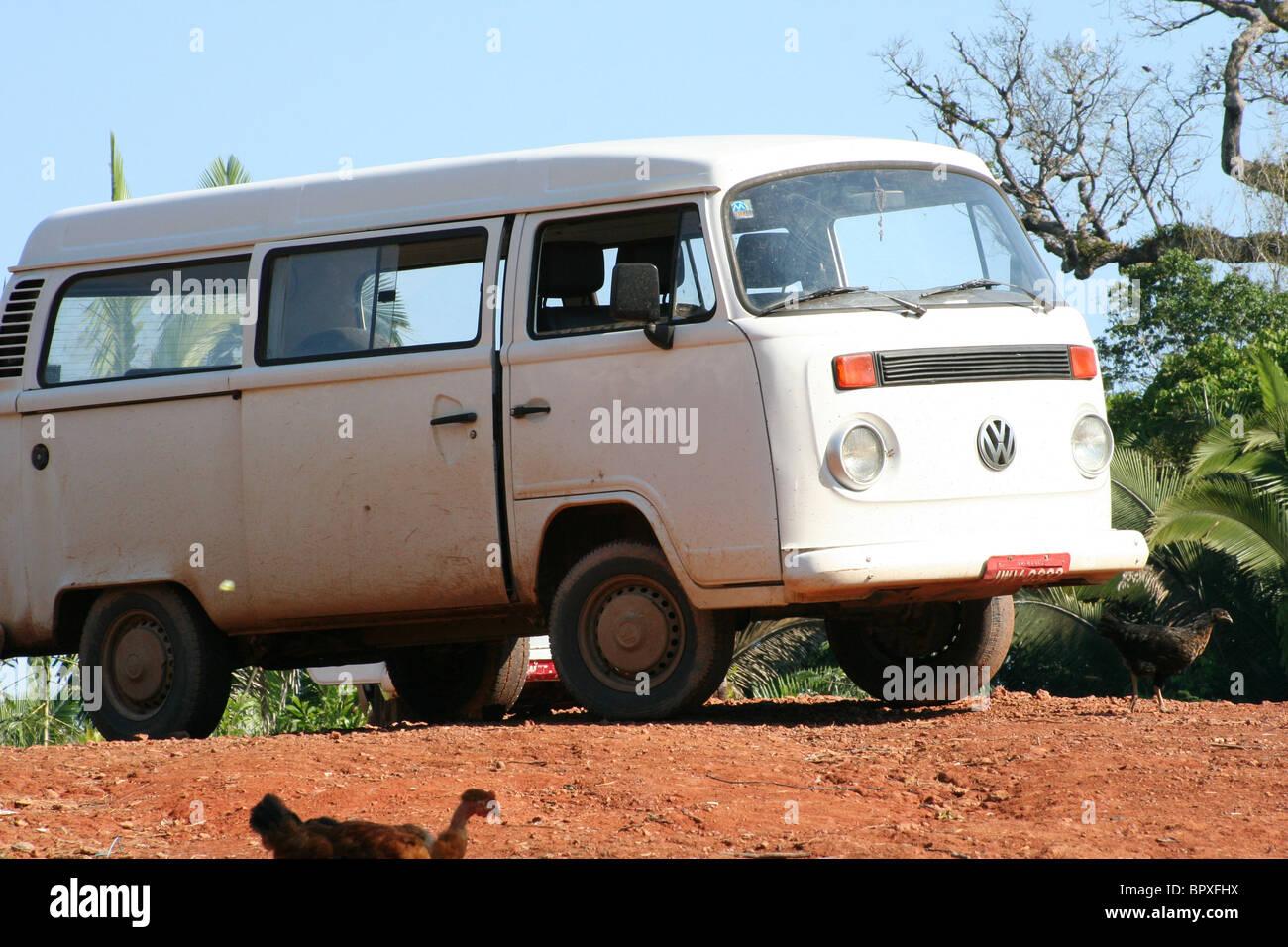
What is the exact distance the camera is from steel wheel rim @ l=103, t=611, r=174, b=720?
360 inches

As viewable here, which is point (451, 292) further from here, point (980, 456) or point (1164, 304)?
point (1164, 304)

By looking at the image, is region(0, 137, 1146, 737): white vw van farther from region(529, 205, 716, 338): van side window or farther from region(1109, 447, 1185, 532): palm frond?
region(1109, 447, 1185, 532): palm frond

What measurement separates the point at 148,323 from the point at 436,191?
1868mm

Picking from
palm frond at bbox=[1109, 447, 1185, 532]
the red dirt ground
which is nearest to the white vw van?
the red dirt ground

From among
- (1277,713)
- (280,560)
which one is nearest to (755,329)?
(280,560)

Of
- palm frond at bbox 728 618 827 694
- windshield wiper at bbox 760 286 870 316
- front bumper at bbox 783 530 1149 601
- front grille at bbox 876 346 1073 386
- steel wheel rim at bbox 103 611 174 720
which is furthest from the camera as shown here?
palm frond at bbox 728 618 827 694

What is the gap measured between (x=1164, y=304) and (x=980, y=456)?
25.7m

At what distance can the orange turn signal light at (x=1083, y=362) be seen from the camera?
8023 mm

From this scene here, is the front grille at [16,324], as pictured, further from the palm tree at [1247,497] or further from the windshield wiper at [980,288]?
the palm tree at [1247,497]

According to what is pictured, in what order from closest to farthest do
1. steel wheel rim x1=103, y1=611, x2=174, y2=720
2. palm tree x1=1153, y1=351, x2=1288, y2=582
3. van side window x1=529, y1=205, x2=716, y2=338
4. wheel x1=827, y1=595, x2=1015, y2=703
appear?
1. van side window x1=529, y1=205, x2=716, y2=338
2. wheel x1=827, y1=595, x2=1015, y2=703
3. steel wheel rim x1=103, y1=611, x2=174, y2=720
4. palm tree x1=1153, y1=351, x2=1288, y2=582

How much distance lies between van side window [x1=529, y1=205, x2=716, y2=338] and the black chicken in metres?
3.60

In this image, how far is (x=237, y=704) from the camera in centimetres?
2323

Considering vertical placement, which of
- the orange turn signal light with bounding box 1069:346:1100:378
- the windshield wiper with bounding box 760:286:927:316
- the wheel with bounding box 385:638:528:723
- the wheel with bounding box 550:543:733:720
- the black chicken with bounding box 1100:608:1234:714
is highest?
the windshield wiper with bounding box 760:286:927:316

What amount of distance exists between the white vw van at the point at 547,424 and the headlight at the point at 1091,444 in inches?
0.7
